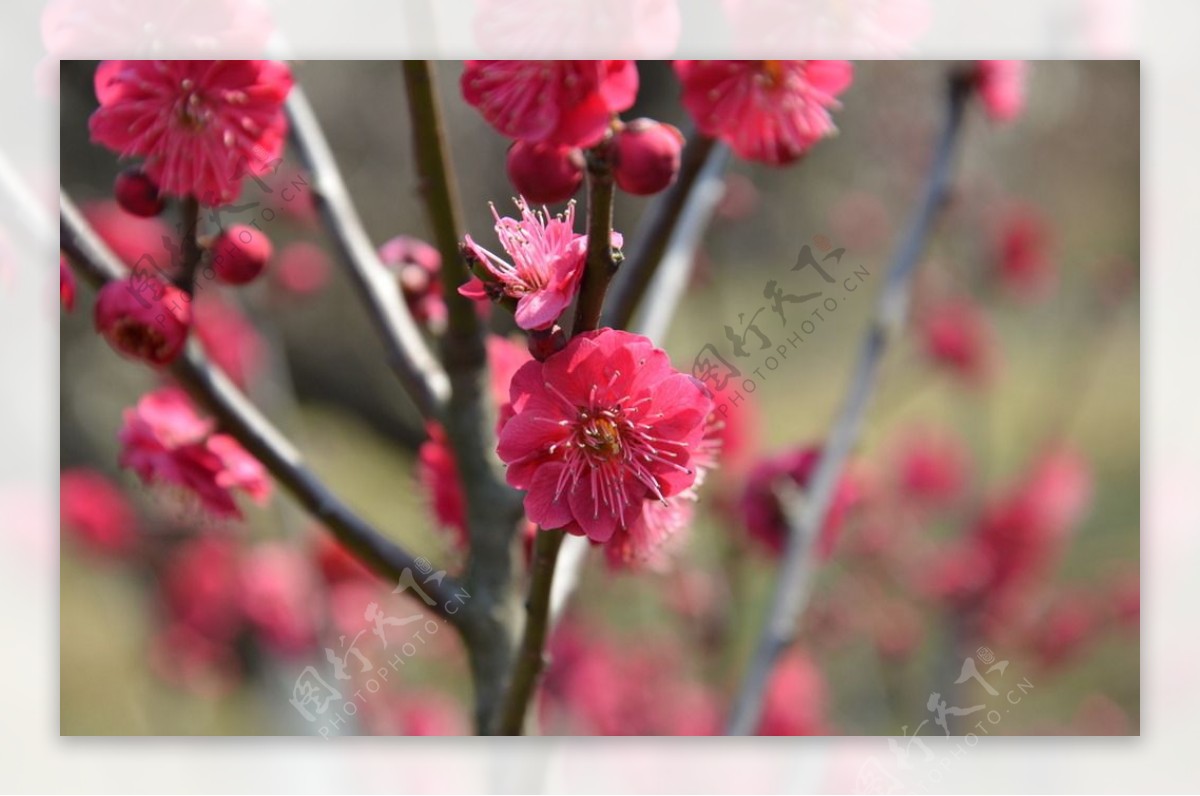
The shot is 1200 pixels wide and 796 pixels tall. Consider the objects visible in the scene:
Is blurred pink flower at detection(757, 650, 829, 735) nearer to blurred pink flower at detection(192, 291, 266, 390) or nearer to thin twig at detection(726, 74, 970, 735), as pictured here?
thin twig at detection(726, 74, 970, 735)

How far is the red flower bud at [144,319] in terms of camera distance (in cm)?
69

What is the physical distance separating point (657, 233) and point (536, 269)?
0.80 ft

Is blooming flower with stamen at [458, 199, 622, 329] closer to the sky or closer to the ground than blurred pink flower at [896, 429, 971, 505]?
closer to the sky

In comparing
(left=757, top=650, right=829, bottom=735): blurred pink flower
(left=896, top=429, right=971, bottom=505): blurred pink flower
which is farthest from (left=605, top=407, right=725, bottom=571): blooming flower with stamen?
(left=896, top=429, right=971, bottom=505): blurred pink flower

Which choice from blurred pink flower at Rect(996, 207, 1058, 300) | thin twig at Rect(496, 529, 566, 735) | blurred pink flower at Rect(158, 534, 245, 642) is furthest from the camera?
blurred pink flower at Rect(996, 207, 1058, 300)

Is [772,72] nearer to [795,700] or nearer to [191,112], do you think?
[191,112]

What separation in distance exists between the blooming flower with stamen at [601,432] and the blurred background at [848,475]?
60 cm

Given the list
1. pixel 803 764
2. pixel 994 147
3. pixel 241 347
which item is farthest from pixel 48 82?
pixel 994 147

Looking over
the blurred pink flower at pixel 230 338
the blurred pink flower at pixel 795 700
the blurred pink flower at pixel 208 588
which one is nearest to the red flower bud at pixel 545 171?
the blurred pink flower at pixel 795 700

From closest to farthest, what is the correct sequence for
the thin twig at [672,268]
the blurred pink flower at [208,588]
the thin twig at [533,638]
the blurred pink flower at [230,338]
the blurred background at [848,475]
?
the thin twig at [533,638]
the thin twig at [672,268]
the blurred background at [848,475]
the blurred pink flower at [230,338]
the blurred pink flower at [208,588]

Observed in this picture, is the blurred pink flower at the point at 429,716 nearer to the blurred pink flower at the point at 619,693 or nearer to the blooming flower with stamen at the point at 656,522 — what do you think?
the blurred pink flower at the point at 619,693

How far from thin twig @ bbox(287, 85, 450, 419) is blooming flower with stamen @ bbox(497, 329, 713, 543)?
8.2 inches

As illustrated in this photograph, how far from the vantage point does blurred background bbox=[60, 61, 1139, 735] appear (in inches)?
52.5

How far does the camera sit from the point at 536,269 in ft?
1.87
